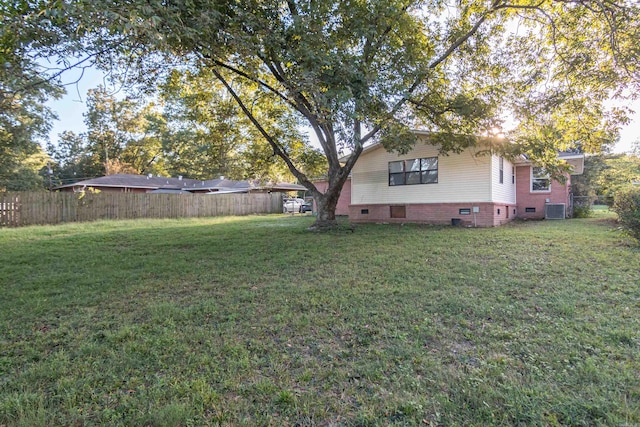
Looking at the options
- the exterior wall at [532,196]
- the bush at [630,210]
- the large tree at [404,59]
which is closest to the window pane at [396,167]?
the large tree at [404,59]

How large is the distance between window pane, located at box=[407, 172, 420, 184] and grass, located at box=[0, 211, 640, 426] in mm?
6830

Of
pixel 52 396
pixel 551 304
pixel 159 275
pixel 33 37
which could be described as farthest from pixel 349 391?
pixel 33 37

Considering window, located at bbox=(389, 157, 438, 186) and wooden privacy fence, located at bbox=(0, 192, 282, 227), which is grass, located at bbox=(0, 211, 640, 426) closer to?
window, located at bbox=(389, 157, 438, 186)

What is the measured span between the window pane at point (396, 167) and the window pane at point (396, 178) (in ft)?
0.54

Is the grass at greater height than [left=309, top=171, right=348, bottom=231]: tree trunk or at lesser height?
lesser

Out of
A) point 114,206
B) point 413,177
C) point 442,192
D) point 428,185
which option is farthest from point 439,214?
point 114,206

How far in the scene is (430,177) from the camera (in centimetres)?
1234

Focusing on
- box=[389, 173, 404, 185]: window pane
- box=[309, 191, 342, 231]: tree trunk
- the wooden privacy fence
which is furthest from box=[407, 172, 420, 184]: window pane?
the wooden privacy fence

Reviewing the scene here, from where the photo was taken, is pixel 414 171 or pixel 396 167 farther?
pixel 396 167

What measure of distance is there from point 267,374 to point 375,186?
11.9 metres

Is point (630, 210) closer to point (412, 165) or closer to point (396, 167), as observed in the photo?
point (412, 165)

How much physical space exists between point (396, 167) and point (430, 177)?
1.50m

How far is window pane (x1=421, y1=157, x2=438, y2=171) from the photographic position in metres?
12.2

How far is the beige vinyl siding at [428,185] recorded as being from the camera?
11.3 metres
